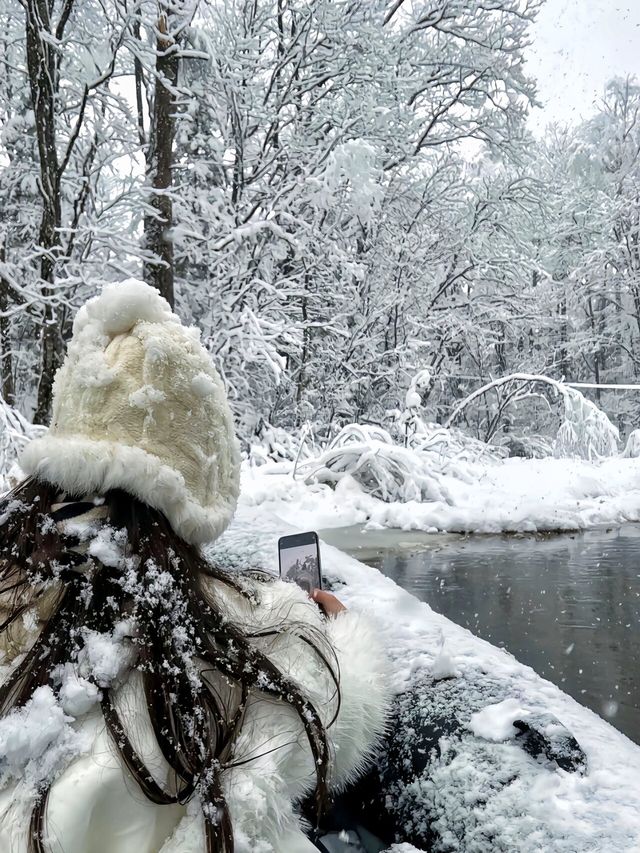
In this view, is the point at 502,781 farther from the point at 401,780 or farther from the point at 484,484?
the point at 484,484

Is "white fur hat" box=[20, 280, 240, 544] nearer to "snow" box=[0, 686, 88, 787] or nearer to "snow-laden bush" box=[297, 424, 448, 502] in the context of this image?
"snow" box=[0, 686, 88, 787]

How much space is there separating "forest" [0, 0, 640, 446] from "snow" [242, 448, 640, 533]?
5.53ft

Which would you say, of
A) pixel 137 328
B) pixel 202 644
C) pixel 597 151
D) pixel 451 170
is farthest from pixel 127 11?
pixel 597 151

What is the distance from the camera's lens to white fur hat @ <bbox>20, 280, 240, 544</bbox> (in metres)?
0.99

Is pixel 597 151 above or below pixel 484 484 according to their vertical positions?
above

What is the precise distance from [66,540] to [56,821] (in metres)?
0.37

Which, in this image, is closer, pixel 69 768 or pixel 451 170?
pixel 69 768

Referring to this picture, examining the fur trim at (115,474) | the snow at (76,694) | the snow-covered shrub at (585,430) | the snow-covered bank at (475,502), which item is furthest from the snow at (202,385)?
the snow-covered shrub at (585,430)

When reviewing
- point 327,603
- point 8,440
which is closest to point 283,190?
point 8,440

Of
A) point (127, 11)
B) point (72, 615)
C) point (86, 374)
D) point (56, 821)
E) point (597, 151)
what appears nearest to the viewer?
point (56, 821)

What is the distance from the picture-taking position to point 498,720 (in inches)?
51.9

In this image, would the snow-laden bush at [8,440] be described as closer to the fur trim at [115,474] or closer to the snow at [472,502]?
the snow at [472,502]

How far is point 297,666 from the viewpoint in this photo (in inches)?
42.3

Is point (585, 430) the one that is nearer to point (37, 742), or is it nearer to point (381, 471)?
point (381, 471)
